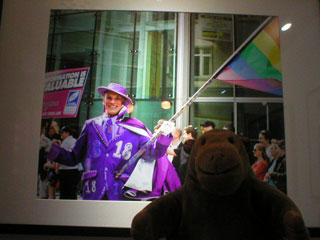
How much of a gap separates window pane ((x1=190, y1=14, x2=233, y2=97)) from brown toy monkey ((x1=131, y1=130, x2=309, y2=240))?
4.33 ft

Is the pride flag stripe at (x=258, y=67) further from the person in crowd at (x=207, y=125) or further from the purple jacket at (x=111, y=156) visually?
the purple jacket at (x=111, y=156)

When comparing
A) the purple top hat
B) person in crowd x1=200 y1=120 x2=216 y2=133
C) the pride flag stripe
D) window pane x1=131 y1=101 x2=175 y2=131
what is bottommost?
person in crowd x1=200 y1=120 x2=216 y2=133

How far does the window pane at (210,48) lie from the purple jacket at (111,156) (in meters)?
0.67

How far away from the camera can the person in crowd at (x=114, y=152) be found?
7.69 feet

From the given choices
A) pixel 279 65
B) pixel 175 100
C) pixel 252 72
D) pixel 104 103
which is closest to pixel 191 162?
pixel 175 100

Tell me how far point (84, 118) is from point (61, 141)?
0.31 m

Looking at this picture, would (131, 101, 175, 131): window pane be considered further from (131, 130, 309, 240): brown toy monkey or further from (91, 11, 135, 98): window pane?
(131, 130, 309, 240): brown toy monkey

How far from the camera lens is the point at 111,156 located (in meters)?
2.38

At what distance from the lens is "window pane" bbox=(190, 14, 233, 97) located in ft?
8.08

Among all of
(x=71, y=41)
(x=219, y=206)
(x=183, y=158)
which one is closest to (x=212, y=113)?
(x=183, y=158)

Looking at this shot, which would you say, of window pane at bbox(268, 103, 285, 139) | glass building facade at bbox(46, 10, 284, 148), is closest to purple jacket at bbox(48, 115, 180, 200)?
glass building facade at bbox(46, 10, 284, 148)

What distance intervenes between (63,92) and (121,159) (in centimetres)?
88

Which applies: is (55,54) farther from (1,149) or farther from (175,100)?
(175,100)

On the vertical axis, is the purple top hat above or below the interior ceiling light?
below
